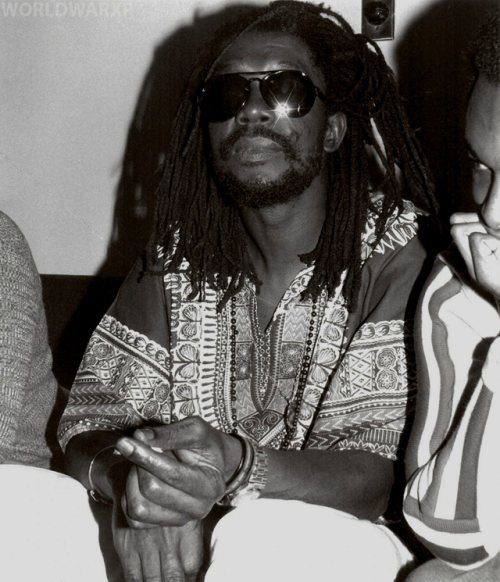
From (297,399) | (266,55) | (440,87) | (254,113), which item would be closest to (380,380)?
(297,399)

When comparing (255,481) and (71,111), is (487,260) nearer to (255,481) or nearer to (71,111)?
(255,481)

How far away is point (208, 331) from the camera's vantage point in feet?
6.89

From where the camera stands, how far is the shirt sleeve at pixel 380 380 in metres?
1.77

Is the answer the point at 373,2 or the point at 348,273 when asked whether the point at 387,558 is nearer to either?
the point at 348,273

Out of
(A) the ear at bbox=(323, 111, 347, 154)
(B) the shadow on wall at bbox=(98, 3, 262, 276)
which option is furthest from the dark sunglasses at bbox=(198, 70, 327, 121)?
(B) the shadow on wall at bbox=(98, 3, 262, 276)

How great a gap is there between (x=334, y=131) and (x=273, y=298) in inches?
18.5

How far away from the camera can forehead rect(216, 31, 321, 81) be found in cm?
210

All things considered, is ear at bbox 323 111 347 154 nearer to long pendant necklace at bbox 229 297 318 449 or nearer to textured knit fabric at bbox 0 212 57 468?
long pendant necklace at bbox 229 297 318 449

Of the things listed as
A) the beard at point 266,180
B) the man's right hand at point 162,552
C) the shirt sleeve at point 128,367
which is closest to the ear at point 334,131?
the beard at point 266,180

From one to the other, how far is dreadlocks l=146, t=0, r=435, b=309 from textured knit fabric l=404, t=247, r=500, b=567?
0.61m

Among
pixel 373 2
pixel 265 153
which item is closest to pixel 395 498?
pixel 265 153

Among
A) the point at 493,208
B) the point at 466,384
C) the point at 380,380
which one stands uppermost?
the point at 493,208

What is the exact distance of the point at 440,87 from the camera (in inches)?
106

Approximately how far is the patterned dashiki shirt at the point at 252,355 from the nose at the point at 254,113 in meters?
0.36
